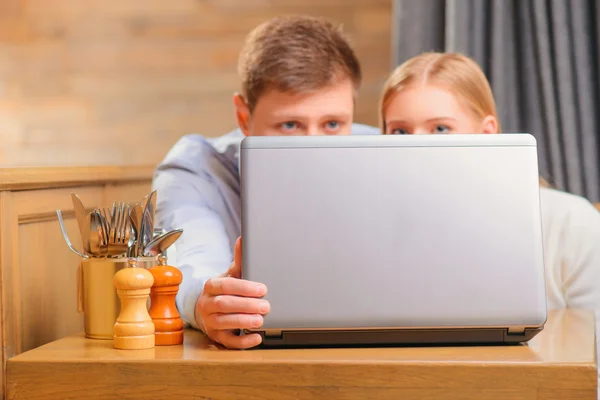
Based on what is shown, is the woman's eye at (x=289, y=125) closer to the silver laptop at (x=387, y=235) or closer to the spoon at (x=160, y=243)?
the spoon at (x=160, y=243)

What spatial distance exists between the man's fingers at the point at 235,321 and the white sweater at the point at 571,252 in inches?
24.3

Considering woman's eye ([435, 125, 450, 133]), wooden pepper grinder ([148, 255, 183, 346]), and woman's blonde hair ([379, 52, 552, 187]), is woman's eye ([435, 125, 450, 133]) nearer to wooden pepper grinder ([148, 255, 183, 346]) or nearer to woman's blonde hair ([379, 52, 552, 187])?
woman's blonde hair ([379, 52, 552, 187])

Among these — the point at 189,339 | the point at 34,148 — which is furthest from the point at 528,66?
the point at 34,148

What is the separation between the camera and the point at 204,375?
33.9 inches

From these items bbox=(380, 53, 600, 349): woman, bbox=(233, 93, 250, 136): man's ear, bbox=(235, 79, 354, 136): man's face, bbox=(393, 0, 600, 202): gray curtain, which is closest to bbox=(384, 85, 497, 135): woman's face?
bbox=(380, 53, 600, 349): woman

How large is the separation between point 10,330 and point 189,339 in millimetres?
297

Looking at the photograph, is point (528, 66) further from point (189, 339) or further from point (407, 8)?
point (189, 339)

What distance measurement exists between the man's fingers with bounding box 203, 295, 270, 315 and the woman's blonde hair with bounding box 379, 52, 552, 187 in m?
0.74

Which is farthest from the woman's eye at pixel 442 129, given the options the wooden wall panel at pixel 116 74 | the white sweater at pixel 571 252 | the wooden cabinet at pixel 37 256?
the wooden wall panel at pixel 116 74

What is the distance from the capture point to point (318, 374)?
0.85 metres

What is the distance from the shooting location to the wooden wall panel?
2.56 m

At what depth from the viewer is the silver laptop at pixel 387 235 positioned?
2.88 feet

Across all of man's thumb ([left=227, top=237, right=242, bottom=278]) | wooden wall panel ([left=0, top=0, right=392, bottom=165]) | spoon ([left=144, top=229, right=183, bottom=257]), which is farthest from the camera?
wooden wall panel ([left=0, top=0, right=392, bottom=165])

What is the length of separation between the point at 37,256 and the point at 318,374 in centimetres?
61
